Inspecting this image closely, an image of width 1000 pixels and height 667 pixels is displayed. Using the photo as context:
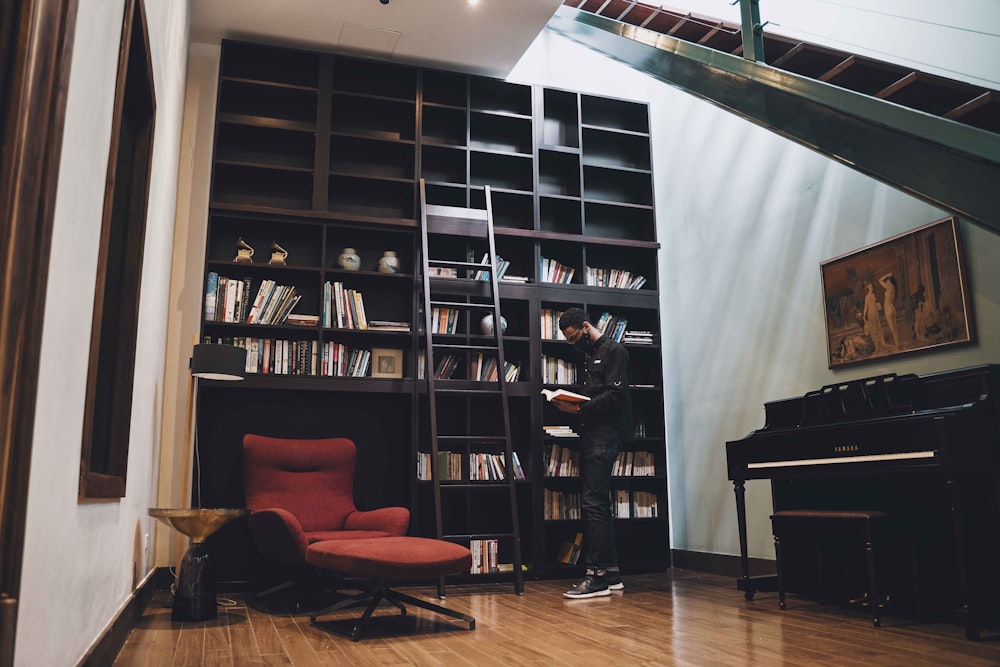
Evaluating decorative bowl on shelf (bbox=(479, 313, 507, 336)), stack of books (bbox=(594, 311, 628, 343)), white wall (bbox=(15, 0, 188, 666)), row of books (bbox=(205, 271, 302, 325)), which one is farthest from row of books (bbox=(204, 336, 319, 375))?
stack of books (bbox=(594, 311, 628, 343))

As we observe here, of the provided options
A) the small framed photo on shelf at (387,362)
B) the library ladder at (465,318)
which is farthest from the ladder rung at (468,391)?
the small framed photo on shelf at (387,362)

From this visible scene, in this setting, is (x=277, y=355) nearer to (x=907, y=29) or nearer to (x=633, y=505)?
(x=633, y=505)

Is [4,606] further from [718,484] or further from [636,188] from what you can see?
[636,188]

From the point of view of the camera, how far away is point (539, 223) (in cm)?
589

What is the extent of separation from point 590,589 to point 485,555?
2.95ft

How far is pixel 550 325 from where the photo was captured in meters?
5.75

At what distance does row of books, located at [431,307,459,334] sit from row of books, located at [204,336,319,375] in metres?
0.86

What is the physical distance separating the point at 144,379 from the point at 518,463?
2.64 meters

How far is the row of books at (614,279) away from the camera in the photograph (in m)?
6.04

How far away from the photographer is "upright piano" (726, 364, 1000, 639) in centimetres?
317

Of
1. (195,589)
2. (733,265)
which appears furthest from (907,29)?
(195,589)

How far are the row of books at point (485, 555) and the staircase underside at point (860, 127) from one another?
3.13 m

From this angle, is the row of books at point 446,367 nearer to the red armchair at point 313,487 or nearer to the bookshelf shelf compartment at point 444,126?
the red armchair at point 313,487

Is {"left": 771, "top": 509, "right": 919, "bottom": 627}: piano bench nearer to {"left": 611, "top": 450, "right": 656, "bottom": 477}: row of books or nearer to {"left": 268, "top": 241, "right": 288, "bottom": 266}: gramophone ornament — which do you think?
{"left": 611, "top": 450, "right": 656, "bottom": 477}: row of books
